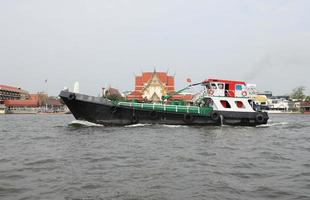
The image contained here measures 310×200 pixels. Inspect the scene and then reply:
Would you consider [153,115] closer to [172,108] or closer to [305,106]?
[172,108]

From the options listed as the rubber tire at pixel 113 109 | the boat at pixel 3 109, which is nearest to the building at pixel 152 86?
the boat at pixel 3 109

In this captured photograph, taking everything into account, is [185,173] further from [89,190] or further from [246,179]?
[89,190]

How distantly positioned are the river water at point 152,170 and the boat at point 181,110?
28.5 feet

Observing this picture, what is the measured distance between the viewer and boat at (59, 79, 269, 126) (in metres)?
26.1

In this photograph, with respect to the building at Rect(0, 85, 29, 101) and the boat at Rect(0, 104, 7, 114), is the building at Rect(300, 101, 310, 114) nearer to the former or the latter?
the boat at Rect(0, 104, 7, 114)

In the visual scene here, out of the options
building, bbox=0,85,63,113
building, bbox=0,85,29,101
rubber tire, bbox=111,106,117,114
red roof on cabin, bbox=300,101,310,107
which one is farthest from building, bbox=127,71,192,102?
rubber tire, bbox=111,106,117,114

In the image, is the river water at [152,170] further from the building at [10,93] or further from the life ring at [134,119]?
the building at [10,93]

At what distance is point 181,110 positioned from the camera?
27141mm

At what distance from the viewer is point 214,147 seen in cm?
1628

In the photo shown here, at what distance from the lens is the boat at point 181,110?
26.1m

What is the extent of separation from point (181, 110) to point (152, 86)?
6751 cm

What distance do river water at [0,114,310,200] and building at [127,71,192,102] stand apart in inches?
2920

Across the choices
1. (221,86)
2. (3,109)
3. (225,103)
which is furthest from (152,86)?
(225,103)

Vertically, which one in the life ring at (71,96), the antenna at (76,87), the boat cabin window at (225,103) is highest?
the antenna at (76,87)
